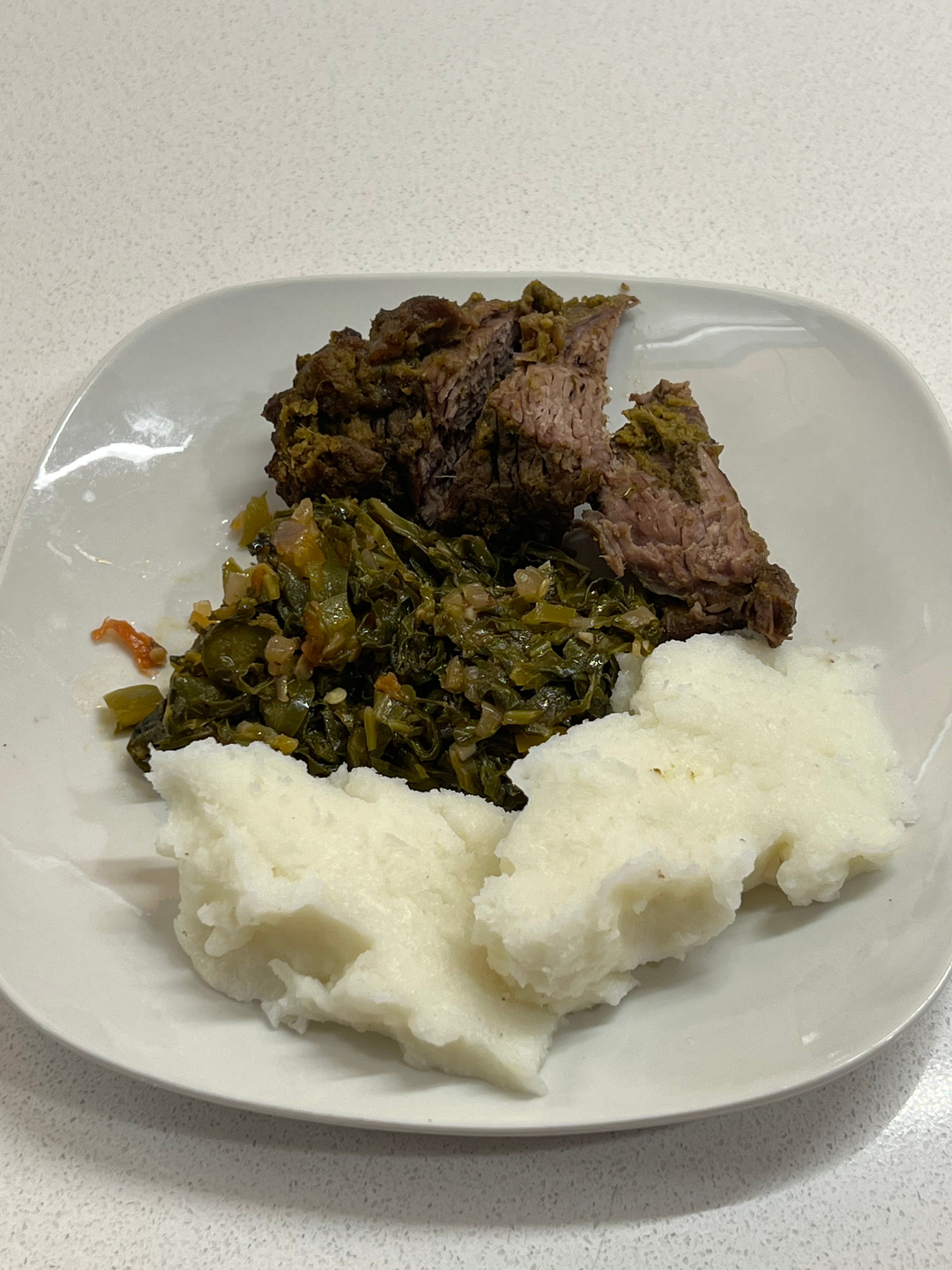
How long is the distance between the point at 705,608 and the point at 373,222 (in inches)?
125

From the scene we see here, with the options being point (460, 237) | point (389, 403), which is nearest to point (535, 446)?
point (389, 403)

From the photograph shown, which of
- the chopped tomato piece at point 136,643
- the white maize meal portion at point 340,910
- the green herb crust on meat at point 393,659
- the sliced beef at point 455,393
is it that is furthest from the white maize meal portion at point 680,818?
the chopped tomato piece at point 136,643

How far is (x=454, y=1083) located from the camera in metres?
2.84

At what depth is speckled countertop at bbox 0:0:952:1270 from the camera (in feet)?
9.89

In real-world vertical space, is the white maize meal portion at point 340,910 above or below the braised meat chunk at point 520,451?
below

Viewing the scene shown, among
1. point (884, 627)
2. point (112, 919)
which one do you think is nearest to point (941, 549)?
point (884, 627)

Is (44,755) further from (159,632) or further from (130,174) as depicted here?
(130,174)

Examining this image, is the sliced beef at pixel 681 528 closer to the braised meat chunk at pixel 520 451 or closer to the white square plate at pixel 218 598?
A: the braised meat chunk at pixel 520 451

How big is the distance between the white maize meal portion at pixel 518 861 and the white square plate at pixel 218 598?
0.13m

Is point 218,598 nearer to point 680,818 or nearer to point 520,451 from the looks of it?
point 520,451

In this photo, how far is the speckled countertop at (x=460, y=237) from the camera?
9.89 ft

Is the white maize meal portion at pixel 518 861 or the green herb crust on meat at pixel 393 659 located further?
the green herb crust on meat at pixel 393 659

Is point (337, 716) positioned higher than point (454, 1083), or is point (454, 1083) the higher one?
point (337, 716)

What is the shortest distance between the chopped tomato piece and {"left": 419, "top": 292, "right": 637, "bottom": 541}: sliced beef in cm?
117
